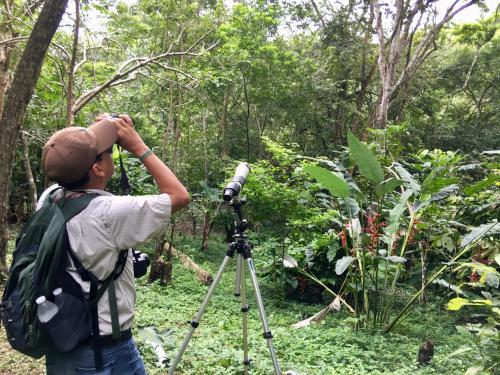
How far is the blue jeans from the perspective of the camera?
1.34 meters

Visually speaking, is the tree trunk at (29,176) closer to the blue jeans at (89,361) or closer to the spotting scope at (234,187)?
Result: the spotting scope at (234,187)

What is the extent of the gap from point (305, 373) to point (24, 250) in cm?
221

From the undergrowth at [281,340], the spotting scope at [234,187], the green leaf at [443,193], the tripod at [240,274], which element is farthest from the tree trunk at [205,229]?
the spotting scope at [234,187]

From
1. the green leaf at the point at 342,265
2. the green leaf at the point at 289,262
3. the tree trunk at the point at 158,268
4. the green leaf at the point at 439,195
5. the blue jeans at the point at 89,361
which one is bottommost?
the tree trunk at the point at 158,268

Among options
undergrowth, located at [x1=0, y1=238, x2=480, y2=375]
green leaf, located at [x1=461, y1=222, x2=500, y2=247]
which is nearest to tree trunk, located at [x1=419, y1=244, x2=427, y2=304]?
undergrowth, located at [x1=0, y1=238, x2=480, y2=375]

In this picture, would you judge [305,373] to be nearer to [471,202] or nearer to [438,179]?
[438,179]

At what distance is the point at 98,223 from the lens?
1.33 m

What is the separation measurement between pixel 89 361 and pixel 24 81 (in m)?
2.42

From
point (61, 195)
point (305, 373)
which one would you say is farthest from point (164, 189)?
point (305, 373)

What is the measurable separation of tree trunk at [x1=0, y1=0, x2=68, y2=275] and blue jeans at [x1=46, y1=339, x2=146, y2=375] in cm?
227

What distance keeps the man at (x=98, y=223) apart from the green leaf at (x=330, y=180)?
247 cm

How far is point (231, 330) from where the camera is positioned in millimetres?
4070

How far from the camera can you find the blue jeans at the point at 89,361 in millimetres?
1345

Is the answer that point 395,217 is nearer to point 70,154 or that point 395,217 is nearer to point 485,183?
point 485,183
